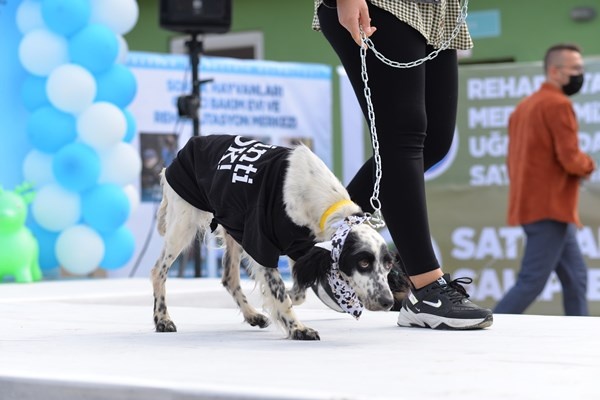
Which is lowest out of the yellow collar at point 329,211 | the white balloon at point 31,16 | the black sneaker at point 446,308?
the black sneaker at point 446,308

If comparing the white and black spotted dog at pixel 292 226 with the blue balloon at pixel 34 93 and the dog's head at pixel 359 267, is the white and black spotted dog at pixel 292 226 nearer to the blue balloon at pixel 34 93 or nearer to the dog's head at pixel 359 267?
the dog's head at pixel 359 267

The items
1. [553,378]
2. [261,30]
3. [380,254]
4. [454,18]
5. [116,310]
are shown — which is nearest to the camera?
[553,378]

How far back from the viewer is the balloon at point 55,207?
7633 millimetres

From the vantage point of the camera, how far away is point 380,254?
323cm

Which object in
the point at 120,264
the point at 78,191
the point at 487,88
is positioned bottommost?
the point at 120,264

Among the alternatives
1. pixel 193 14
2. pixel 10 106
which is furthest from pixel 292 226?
pixel 193 14

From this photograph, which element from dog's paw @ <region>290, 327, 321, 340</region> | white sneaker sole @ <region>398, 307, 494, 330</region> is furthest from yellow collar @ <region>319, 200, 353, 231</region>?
white sneaker sole @ <region>398, 307, 494, 330</region>

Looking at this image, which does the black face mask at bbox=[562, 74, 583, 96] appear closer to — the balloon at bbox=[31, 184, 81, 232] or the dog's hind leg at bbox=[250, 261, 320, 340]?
the balloon at bbox=[31, 184, 81, 232]

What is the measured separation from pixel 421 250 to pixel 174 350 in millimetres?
909

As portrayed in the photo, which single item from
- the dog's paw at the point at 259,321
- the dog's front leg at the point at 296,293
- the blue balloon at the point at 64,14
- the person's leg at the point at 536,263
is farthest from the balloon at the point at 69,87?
the dog's front leg at the point at 296,293

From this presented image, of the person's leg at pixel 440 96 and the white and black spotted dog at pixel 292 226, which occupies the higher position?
the person's leg at pixel 440 96

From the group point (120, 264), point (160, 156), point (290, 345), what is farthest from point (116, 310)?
point (160, 156)

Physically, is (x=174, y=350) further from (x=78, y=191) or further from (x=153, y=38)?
(x=153, y=38)

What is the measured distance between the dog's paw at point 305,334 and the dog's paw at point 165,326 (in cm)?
55
